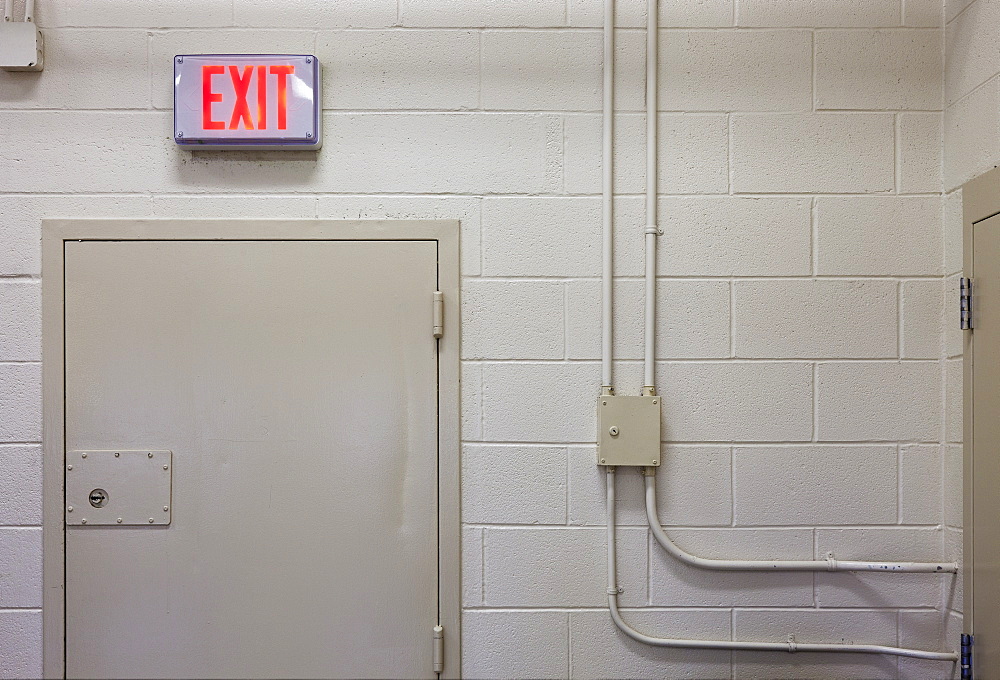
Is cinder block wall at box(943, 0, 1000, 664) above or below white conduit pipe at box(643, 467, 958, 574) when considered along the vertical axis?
above

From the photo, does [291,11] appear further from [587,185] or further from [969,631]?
[969,631]

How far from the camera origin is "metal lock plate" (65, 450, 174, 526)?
2.11 meters

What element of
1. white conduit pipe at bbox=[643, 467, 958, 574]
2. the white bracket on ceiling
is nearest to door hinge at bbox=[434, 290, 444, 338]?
white conduit pipe at bbox=[643, 467, 958, 574]

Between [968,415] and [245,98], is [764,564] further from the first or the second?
[245,98]

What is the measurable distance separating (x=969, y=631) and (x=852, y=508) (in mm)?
377

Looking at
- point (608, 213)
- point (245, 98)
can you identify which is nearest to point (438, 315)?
point (608, 213)

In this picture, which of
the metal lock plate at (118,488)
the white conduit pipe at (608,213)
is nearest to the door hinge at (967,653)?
the white conduit pipe at (608,213)

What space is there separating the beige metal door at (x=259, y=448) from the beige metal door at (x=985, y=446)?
4.20 feet

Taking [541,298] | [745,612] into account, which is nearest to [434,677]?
[745,612]

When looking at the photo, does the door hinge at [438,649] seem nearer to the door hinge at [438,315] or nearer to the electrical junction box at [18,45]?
the door hinge at [438,315]

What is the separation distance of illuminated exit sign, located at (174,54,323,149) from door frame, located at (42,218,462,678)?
21 centimetres

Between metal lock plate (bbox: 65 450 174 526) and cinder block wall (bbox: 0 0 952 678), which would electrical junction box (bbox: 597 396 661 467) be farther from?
metal lock plate (bbox: 65 450 174 526)

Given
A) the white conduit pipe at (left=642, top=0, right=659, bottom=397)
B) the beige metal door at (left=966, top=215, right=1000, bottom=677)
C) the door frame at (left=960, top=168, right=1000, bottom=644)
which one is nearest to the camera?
the beige metal door at (left=966, top=215, right=1000, bottom=677)

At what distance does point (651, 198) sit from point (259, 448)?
3.78 feet
